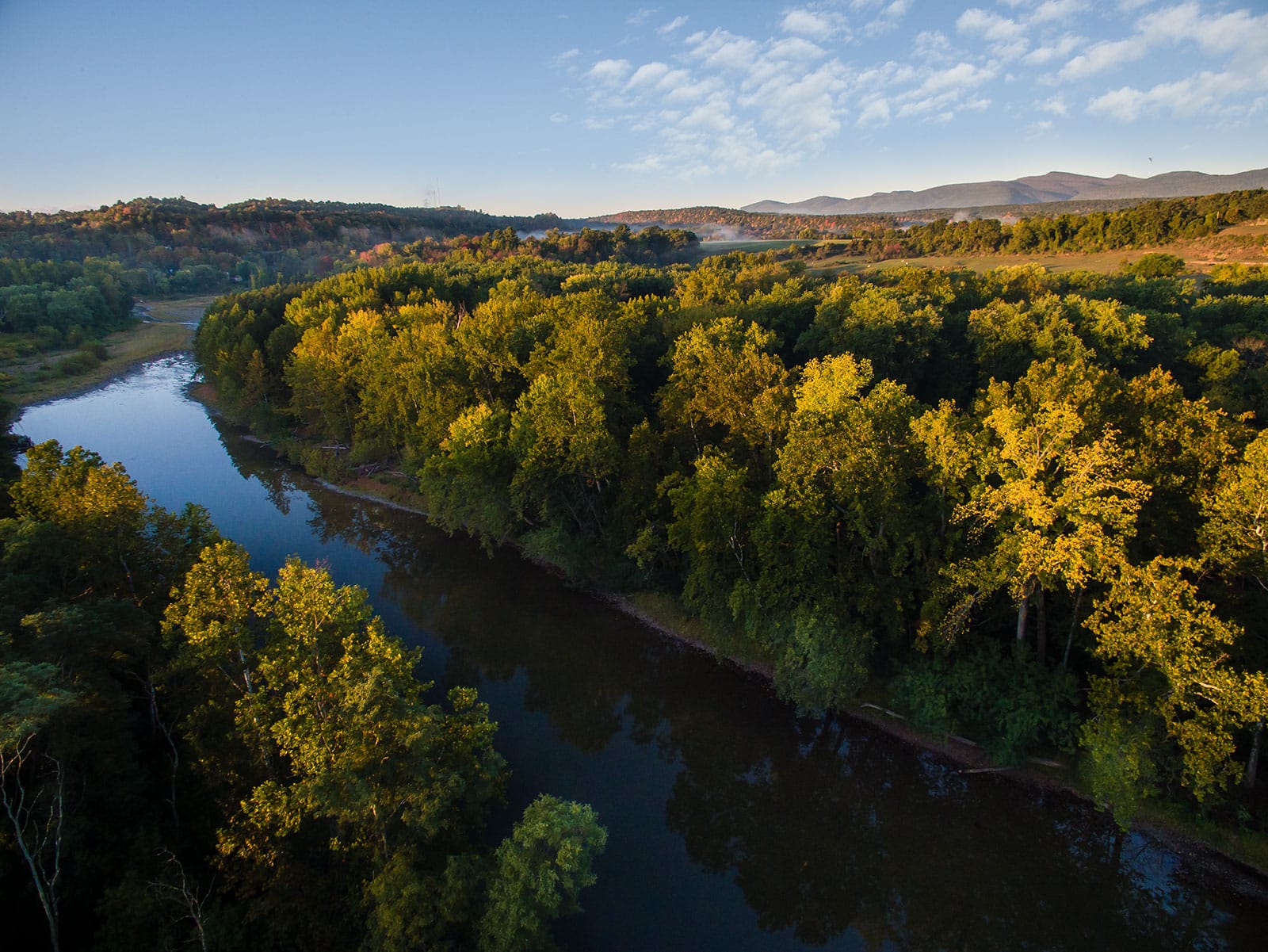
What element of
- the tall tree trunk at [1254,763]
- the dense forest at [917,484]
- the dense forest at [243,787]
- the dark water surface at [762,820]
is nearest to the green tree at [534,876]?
the dense forest at [243,787]

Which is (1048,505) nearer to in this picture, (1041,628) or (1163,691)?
(1041,628)

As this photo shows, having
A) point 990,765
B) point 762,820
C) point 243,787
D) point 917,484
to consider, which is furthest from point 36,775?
point 917,484

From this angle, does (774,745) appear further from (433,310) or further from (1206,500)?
(433,310)

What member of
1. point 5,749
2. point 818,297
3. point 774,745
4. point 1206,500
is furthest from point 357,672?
point 818,297

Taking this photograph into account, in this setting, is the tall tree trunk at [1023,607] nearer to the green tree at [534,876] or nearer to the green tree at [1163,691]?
the green tree at [1163,691]

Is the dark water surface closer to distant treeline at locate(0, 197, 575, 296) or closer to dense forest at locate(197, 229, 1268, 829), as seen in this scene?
dense forest at locate(197, 229, 1268, 829)

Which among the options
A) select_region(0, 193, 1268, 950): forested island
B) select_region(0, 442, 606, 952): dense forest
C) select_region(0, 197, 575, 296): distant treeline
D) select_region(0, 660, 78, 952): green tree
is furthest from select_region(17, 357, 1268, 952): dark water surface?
select_region(0, 197, 575, 296): distant treeline
